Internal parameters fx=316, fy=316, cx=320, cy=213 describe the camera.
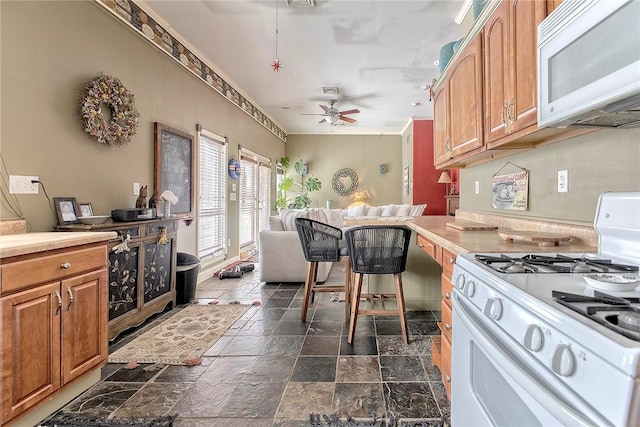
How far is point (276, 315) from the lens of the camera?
302cm

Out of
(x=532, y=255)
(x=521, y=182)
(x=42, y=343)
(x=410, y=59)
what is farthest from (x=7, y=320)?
(x=410, y=59)

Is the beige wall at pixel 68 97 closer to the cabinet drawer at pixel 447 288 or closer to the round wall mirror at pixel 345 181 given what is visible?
the cabinet drawer at pixel 447 288

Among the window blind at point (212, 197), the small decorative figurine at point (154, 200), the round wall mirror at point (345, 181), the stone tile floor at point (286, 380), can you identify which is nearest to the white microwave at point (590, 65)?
the stone tile floor at point (286, 380)

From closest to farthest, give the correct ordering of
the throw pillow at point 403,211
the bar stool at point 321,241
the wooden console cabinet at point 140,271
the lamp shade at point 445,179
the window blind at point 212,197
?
1. the wooden console cabinet at point 140,271
2. the bar stool at point 321,241
3. the window blind at point 212,197
4. the throw pillow at point 403,211
5. the lamp shade at point 445,179

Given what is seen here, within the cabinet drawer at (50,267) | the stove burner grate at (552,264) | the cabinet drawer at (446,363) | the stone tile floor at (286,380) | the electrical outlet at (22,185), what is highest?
the electrical outlet at (22,185)

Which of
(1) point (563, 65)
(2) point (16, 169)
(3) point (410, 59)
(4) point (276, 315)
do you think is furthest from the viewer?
(3) point (410, 59)

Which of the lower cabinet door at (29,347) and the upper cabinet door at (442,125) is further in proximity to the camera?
the upper cabinet door at (442,125)

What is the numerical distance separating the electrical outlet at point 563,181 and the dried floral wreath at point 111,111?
308cm

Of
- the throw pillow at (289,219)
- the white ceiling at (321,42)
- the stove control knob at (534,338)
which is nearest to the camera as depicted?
the stove control knob at (534,338)

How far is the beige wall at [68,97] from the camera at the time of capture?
1.94 metres

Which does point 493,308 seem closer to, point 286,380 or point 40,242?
point 286,380

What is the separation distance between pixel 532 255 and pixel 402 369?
119 cm

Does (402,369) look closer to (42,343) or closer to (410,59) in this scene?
(42,343)

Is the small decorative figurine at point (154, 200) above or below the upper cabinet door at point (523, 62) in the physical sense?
below
